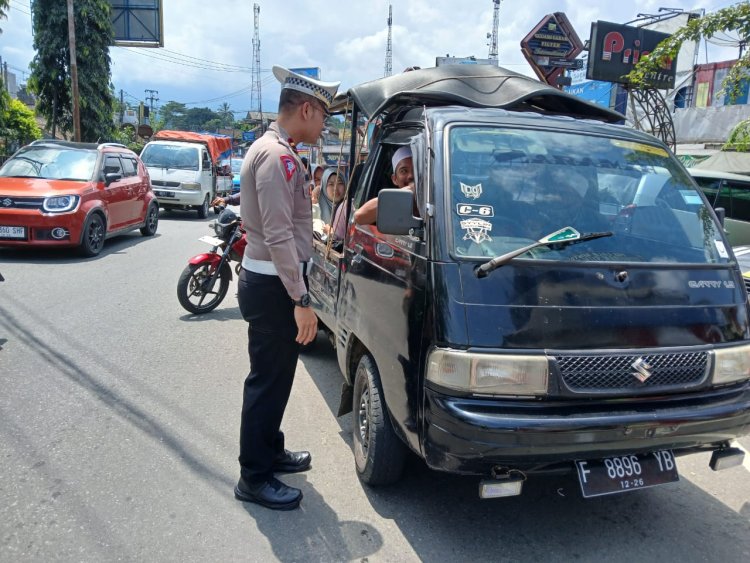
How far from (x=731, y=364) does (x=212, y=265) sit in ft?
17.2

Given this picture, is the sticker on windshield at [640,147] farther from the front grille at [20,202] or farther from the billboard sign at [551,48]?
the billboard sign at [551,48]

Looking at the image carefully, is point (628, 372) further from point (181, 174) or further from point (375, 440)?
point (181, 174)

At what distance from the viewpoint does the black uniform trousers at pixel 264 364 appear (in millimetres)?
2979

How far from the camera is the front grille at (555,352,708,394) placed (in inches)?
98.4

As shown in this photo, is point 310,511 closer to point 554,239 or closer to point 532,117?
point 554,239

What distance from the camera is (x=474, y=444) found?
241 cm

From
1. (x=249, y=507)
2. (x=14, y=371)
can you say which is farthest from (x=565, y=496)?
(x=14, y=371)

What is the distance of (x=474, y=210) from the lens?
112 inches

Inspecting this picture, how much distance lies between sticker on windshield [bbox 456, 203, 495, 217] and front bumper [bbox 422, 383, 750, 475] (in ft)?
2.80

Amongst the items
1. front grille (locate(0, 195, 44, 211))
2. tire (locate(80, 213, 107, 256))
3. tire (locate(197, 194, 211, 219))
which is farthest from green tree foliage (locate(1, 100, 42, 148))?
front grille (locate(0, 195, 44, 211))

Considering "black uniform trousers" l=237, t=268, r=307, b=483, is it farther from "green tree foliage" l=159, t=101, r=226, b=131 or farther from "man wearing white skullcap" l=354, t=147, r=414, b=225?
"green tree foliage" l=159, t=101, r=226, b=131

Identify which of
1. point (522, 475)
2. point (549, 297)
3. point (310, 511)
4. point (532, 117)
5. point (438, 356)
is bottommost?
point (310, 511)

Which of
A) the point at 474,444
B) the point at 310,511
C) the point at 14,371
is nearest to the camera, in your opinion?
the point at 474,444

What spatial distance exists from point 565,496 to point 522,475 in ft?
2.88
